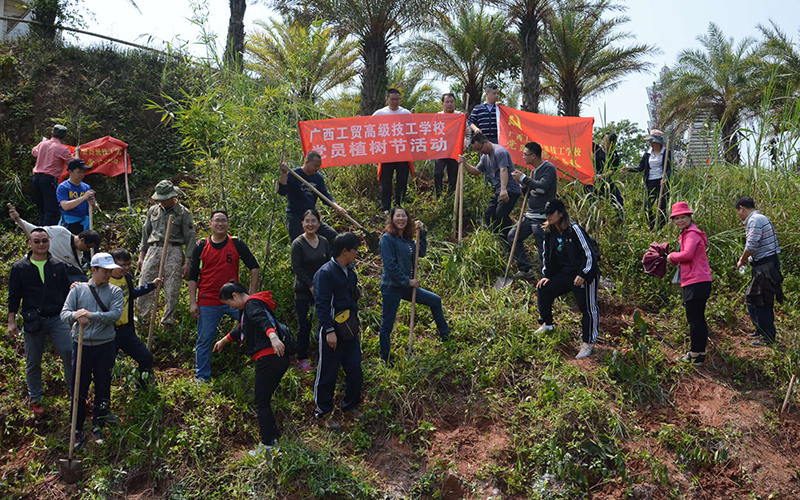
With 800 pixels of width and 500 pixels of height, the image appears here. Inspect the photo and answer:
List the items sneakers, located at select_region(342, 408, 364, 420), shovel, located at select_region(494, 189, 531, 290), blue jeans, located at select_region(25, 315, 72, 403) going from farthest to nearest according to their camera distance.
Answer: shovel, located at select_region(494, 189, 531, 290), sneakers, located at select_region(342, 408, 364, 420), blue jeans, located at select_region(25, 315, 72, 403)

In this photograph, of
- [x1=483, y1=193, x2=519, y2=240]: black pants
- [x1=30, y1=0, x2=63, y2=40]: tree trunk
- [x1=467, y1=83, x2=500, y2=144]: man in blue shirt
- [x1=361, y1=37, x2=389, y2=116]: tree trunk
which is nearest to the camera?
[x1=483, y1=193, x2=519, y2=240]: black pants

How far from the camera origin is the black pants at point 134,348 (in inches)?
225

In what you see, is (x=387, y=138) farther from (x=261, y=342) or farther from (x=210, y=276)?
(x=261, y=342)

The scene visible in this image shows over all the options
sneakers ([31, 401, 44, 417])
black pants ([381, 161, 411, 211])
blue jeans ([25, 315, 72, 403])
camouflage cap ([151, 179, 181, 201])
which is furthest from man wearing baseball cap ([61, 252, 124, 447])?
black pants ([381, 161, 411, 211])

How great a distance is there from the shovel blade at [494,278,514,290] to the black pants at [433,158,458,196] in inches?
87.5

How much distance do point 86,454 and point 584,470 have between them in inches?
171

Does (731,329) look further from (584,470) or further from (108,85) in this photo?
(108,85)

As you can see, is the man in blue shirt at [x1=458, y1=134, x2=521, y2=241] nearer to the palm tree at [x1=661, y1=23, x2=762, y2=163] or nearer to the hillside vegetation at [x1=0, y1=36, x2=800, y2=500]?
the hillside vegetation at [x1=0, y1=36, x2=800, y2=500]

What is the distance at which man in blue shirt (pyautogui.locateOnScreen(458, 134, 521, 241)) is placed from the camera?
790cm

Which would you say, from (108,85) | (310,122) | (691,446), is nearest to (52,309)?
(310,122)

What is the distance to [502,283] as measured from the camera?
7.83 m

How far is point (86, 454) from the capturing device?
5480 millimetres

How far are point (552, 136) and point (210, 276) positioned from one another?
5547 mm

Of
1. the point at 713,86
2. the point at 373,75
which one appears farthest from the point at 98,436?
the point at 713,86
